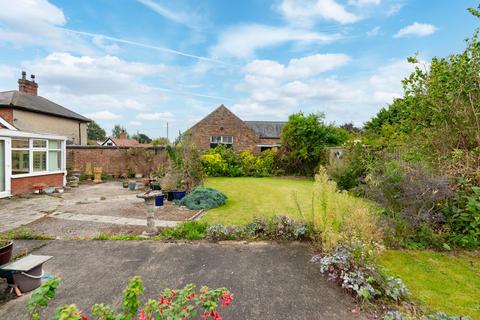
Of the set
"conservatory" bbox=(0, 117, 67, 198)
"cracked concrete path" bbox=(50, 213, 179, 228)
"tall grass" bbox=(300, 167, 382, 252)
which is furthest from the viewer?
"conservatory" bbox=(0, 117, 67, 198)

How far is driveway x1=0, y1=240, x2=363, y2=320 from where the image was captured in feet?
8.94

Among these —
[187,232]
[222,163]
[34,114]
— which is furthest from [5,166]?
[222,163]

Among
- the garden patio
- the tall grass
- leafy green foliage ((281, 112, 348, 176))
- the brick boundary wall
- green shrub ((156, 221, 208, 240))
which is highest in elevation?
leafy green foliage ((281, 112, 348, 176))

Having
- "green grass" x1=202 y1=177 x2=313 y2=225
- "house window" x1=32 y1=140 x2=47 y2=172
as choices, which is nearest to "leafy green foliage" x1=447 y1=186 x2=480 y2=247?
"green grass" x1=202 y1=177 x2=313 y2=225

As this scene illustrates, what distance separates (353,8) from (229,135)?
16.3m

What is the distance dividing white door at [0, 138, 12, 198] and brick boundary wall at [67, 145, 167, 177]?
6535 millimetres

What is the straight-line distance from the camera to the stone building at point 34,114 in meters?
14.8

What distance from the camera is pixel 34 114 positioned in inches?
644

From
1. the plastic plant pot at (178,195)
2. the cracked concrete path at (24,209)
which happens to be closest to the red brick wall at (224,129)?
the plastic plant pot at (178,195)

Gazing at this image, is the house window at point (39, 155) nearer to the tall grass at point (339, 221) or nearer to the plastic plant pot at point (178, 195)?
the plastic plant pot at point (178, 195)

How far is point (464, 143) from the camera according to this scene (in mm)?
5082

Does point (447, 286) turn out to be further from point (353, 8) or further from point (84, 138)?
point (84, 138)

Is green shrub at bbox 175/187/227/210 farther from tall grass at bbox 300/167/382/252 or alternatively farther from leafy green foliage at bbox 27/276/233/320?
leafy green foliage at bbox 27/276/233/320

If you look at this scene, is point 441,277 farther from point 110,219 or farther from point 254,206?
point 110,219
